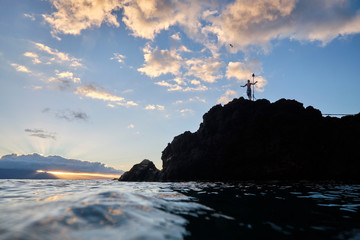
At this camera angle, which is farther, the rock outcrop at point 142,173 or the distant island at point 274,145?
the rock outcrop at point 142,173

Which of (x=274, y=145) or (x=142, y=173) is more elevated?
(x=274, y=145)

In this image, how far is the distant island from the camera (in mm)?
26469

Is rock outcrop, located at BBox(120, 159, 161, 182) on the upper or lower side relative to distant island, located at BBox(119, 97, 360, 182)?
lower

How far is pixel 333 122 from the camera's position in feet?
95.5

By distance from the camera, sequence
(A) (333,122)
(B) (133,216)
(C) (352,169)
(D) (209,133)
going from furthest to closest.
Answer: (D) (209,133), (A) (333,122), (C) (352,169), (B) (133,216)

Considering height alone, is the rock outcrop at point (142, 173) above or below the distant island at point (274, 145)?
below

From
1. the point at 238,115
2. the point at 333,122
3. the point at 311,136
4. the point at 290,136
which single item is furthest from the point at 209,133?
the point at 333,122

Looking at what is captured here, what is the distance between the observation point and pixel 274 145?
2761 centimetres

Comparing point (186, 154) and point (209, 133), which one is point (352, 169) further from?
point (186, 154)

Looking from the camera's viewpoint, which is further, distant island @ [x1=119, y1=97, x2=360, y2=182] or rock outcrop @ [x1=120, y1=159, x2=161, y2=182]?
rock outcrop @ [x1=120, y1=159, x2=161, y2=182]

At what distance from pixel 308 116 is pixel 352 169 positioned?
27.9ft

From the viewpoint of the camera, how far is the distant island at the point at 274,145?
26469mm

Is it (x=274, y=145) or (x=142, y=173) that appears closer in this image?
(x=274, y=145)

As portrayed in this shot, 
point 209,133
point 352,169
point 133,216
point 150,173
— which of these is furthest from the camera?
point 150,173
